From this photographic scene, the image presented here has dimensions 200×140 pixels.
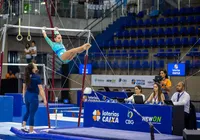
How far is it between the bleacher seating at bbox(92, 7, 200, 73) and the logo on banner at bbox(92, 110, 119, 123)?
7.50m

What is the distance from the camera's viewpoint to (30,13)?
21312mm

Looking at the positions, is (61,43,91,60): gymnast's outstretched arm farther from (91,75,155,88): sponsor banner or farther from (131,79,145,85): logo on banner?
(131,79,145,85): logo on banner

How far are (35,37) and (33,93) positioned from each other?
14446 millimetres

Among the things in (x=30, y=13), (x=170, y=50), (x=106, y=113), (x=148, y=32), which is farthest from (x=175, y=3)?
(x=106, y=113)

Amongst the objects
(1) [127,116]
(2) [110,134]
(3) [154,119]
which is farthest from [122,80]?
(2) [110,134]

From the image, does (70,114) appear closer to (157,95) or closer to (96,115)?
(96,115)

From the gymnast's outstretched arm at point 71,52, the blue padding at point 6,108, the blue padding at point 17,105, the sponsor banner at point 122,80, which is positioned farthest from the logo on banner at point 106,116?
the sponsor banner at point 122,80

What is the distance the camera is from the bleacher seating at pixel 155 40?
724 inches

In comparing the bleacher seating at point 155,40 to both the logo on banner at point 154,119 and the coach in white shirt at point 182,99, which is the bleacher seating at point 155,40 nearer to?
the coach in white shirt at point 182,99

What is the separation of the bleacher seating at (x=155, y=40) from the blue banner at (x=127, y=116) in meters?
7.47

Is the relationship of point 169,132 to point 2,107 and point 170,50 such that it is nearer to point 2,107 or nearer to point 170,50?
point 2,107

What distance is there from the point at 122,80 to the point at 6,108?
6660mm

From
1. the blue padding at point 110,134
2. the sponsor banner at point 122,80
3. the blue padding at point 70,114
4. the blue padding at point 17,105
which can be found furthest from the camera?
the sponsor banner at point 122,80

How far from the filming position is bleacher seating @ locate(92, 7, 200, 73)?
18.4m
